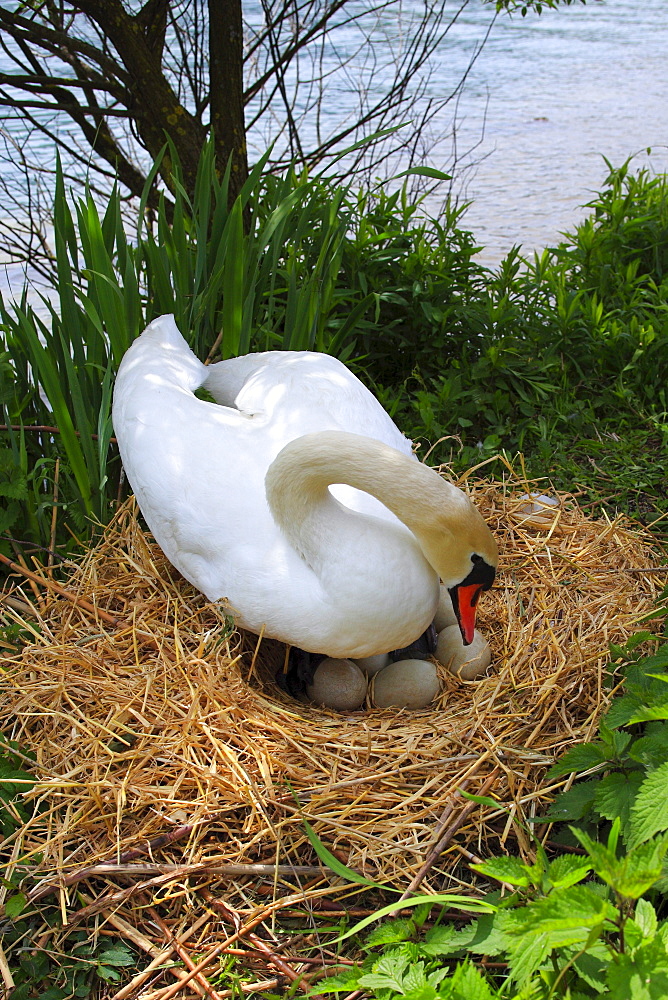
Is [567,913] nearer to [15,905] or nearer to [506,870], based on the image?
[506,870]

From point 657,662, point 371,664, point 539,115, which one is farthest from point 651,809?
point 539,115

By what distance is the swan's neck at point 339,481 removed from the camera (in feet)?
7.00

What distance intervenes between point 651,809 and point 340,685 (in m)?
1.04

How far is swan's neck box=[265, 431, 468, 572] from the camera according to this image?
2135 millimetres

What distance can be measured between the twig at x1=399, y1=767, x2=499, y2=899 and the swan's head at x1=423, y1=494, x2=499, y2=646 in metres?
0.44

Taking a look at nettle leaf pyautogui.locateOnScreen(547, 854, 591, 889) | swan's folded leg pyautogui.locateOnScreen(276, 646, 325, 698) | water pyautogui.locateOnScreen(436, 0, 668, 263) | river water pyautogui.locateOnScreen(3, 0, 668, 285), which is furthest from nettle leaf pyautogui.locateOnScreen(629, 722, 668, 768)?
river water pyautogui.locateOnScreen(3, 0, 668, 285)

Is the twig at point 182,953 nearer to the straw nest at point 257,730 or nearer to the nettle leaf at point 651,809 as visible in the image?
the straw nest at point 257,730

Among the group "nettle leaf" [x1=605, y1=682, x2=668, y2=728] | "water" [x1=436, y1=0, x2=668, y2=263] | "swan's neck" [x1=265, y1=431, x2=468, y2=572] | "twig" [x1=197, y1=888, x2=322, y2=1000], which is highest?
"water" [x1=436, y1=0, x2=668, y2=263]

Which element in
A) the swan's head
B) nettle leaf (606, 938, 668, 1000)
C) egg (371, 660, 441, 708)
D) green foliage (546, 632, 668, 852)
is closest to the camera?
nettle leaf (606, 938, 668, 1000)

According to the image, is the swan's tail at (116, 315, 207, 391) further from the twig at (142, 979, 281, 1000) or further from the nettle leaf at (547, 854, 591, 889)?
the nettle leaf at (547, 854, 591, 889)

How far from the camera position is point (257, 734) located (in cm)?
218

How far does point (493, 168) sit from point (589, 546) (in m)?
5.46

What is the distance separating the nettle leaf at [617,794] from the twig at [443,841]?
0.28 metres

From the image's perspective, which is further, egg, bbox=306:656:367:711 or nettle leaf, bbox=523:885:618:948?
egg, bbox=306:656:367:711
